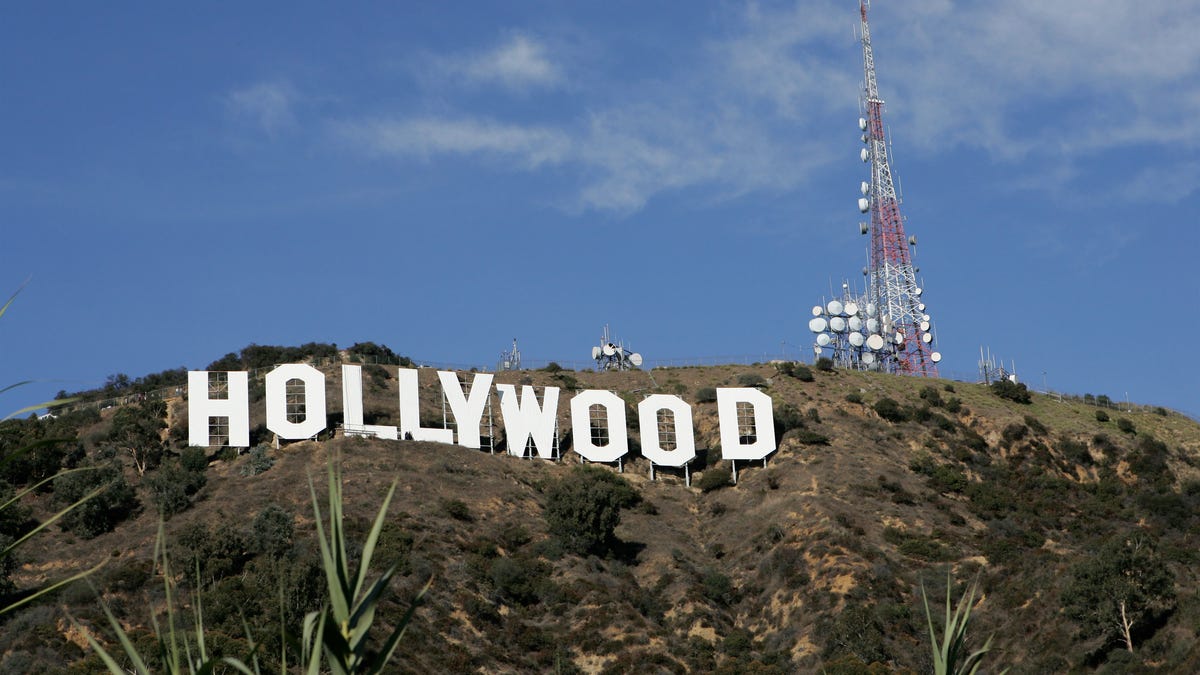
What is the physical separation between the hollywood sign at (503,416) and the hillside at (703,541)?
54.0 inches

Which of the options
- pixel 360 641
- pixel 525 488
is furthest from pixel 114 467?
pixel 360 641

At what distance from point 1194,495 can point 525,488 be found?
43042mm

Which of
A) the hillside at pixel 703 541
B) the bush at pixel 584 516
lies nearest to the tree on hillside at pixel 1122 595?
the hillside at pixel 703 541

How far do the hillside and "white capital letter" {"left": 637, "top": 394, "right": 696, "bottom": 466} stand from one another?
67.6 inches

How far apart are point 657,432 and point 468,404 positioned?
41.9 feet

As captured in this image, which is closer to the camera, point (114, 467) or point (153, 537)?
point (153, 537)

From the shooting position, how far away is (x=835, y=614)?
73.8m

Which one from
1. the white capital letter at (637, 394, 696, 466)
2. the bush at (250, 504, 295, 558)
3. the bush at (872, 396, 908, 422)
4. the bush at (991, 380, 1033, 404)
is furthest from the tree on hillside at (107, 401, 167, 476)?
the bush at (991, 380, 1033, 404)

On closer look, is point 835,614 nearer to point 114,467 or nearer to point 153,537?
point 153,537

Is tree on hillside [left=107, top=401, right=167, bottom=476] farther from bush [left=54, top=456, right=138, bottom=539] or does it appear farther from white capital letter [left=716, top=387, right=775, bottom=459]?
white capital letter [left=716, top=387, right=775, bottom=459]

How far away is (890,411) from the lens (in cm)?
10625

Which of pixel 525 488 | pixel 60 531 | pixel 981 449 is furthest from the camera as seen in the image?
pixel 981 449

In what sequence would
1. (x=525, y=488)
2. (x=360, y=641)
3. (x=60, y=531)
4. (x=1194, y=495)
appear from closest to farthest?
(x=360, y=641)
(x=60, y=531)
(x=525, y=488)
(x=1194, y=495)

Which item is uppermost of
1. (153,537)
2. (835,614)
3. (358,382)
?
(358,382)
